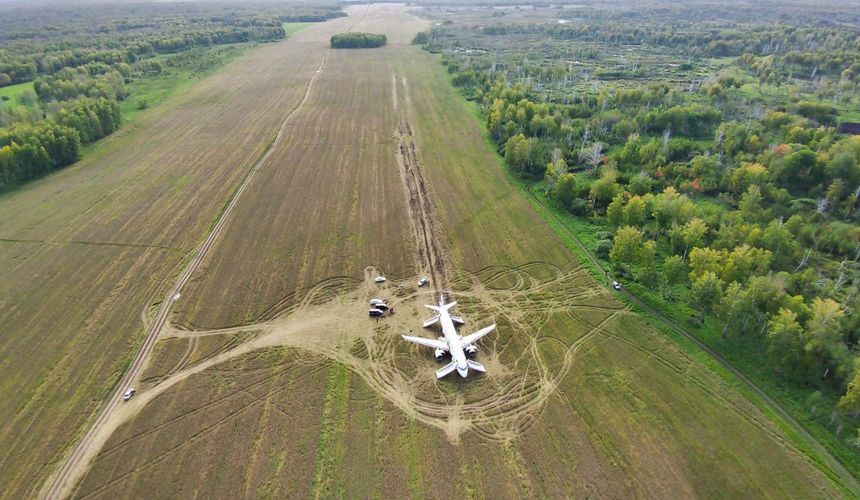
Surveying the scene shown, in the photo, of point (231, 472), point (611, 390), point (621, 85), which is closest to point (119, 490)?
point (231, 472)

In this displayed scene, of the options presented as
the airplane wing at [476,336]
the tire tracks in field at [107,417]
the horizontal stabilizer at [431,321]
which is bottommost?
the tire tracks in field at [107,417]

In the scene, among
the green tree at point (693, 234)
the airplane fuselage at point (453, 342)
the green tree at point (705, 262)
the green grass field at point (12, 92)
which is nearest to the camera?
the airplane fuselage at point (453, 342)

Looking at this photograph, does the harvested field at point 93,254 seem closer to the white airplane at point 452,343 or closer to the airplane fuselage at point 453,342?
the white airplane at point 452,343

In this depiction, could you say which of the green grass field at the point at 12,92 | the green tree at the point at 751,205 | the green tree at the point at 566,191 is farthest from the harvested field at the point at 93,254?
the green tree at the point at 751,205

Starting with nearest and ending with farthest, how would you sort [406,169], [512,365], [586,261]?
[512,365] → [586,261] → [406,169]

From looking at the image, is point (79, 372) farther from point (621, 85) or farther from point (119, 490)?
point (621, 85)

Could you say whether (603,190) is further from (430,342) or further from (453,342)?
(430,342)

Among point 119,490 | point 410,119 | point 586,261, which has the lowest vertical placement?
point 119,490
